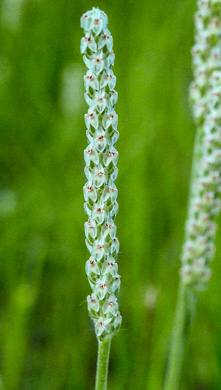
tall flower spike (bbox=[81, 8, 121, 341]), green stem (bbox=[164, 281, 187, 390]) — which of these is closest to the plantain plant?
tall flower spike (bbox=[81, 8, 121, 341])

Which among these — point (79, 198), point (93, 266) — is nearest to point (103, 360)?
point (93, 266)

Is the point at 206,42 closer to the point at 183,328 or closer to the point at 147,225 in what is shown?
the point at 183,328

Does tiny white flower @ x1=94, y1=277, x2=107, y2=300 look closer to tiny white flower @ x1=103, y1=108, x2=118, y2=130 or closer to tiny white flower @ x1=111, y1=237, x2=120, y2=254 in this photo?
tiny white flower @ x1=111, y1=237, x2=120, y2=254

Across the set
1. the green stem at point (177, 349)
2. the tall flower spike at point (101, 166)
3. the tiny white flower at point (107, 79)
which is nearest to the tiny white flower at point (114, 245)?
the tall flower spike at point (101, 166)

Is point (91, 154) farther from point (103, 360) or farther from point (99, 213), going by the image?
point (103, 360)

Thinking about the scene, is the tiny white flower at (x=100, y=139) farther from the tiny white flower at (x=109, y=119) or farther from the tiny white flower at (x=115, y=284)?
the tiny white flower at (x=115, y=284)
